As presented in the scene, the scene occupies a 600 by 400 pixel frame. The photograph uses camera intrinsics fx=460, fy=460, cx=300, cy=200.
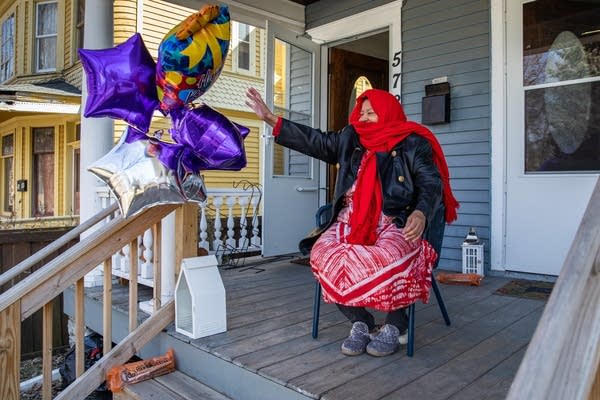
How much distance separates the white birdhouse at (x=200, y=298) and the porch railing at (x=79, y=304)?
3.8 inches

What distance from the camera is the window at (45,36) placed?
9.03 metres

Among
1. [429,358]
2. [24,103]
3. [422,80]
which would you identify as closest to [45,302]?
[429,358]

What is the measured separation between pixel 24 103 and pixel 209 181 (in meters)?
3.34

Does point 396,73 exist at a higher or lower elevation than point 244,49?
lower

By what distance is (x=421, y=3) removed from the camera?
12.1 feet

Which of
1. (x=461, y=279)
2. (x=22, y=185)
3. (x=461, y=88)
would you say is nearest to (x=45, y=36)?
(x=22, y=185)

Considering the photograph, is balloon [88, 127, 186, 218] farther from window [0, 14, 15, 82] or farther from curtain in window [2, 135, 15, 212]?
curtain in window [2, 135, 15, 212]

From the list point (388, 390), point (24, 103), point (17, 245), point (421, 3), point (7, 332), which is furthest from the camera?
point (24, 103)

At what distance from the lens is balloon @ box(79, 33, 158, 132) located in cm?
172

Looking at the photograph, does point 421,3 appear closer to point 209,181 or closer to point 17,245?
point 17,245

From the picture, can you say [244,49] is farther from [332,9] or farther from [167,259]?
[167,259]

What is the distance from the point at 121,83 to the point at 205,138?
371 mm

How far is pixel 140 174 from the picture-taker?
167cm

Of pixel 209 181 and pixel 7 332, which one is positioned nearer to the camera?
pixel 7 332
